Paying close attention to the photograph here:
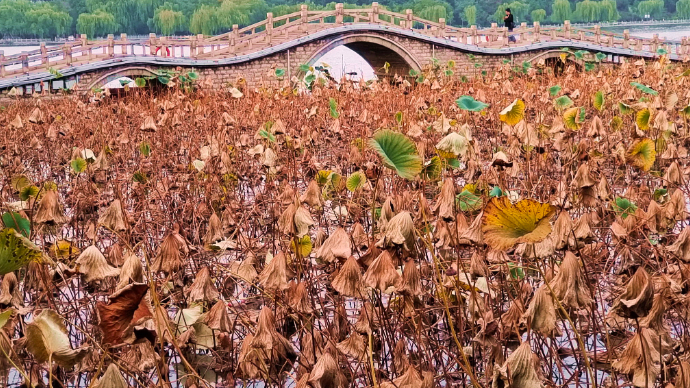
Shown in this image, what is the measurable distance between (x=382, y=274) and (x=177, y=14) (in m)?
47.0

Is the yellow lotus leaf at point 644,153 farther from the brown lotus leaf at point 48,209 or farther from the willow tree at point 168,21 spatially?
the willow tree at point 168,21

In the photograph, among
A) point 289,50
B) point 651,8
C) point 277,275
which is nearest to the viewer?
point 277,275

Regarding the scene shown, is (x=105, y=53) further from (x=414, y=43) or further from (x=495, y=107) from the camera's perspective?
(x=495, y=107)

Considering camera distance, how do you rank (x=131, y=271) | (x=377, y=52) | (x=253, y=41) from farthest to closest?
(x=377, y=52)
(x=253, y=41)
(x=131, y=271)

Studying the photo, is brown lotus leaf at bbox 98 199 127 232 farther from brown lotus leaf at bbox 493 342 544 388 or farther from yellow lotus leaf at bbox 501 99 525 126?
brown lotus leaf at bbox 493 342 544 388

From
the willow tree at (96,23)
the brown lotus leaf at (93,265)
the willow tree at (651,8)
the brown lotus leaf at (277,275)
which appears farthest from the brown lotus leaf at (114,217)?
the willow tree at (651,8)

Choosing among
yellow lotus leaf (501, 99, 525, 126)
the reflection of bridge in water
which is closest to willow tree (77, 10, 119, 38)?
the reflection of bridge in water

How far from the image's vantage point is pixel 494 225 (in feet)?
5.21

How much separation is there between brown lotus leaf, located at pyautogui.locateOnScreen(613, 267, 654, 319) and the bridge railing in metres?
14.5

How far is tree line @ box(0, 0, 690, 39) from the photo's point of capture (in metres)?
46.8

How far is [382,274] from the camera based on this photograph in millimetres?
1855

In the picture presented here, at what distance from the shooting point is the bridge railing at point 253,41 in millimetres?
15914

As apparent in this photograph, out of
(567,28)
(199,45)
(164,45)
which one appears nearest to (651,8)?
(567,28)

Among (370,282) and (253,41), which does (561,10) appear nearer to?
(253,41)
